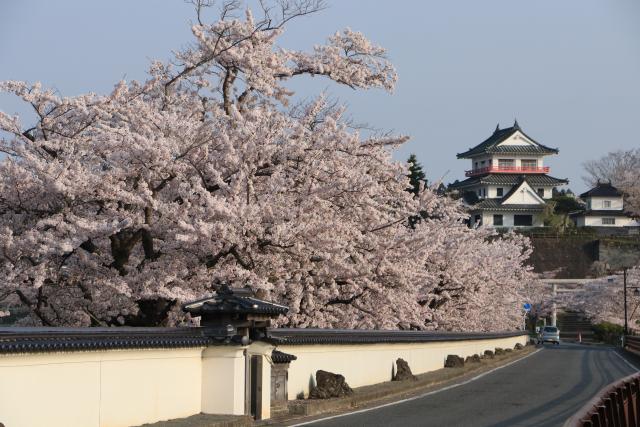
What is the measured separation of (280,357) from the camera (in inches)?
629

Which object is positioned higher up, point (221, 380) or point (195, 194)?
point (195, 194)

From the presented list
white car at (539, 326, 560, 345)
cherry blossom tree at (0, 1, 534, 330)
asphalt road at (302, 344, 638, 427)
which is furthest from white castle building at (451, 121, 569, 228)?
cherry blossom tree at (0, 1, 534, 330)

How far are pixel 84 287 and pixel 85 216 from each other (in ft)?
4.84

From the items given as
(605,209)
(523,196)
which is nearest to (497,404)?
(523,196)

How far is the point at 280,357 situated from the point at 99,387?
4.63m

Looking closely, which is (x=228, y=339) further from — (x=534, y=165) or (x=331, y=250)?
(x=534, y=165)

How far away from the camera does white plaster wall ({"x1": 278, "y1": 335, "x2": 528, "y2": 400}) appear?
57.5ft

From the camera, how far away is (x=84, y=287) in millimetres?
20500

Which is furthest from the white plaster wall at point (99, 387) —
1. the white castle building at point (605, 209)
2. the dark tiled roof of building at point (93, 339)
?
the white castle building at point (605, 209)

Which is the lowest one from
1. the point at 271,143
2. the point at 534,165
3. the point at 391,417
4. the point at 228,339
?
the point at 391,417

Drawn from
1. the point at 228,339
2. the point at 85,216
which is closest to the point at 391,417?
the point at 228,339

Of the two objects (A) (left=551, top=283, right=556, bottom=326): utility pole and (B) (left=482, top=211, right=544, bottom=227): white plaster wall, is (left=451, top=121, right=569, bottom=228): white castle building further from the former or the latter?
(A) (left=551, top=283, right=556, bottom=326): utility pole

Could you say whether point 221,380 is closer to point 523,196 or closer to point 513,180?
point 523,196

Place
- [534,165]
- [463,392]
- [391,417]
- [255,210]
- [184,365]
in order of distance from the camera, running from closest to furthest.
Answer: [184,365], [391,417], [255,210], [463,392], [534,165]
